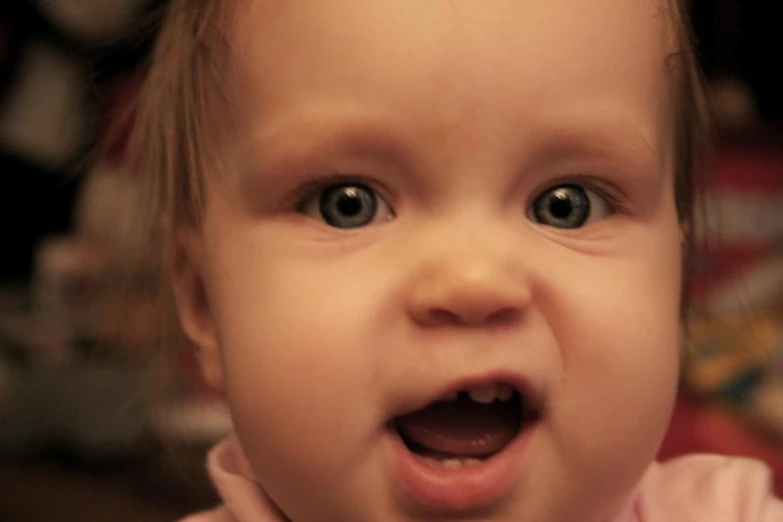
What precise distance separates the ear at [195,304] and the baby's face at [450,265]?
112mm

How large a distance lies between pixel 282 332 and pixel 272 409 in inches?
1.6

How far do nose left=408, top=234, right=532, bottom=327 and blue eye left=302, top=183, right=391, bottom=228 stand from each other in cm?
5

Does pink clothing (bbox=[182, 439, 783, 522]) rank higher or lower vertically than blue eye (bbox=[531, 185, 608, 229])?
lower

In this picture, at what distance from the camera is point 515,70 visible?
495 mm

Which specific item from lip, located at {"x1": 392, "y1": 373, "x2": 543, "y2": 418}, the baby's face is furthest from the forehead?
lip, located at {"x1": 392, "y1": 373, "x2": 543, "y2": 418}

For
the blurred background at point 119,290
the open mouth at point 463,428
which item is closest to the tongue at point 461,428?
the open mouth at point 463,428

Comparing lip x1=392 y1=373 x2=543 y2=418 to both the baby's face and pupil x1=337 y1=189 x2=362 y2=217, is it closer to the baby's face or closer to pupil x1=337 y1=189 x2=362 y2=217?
the baby's face

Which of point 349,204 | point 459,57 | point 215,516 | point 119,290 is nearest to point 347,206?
point 349,204

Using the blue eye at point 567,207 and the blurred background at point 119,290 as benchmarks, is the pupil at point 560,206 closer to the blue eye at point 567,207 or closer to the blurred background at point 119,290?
the blue eye at point 567,207

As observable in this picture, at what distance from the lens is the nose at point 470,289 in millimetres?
467

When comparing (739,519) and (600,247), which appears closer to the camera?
(600,247)

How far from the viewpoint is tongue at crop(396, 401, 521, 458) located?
512 millimetres

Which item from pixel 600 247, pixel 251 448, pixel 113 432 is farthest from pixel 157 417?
pixel 600 247

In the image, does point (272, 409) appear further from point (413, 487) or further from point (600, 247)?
point (600, 247)
